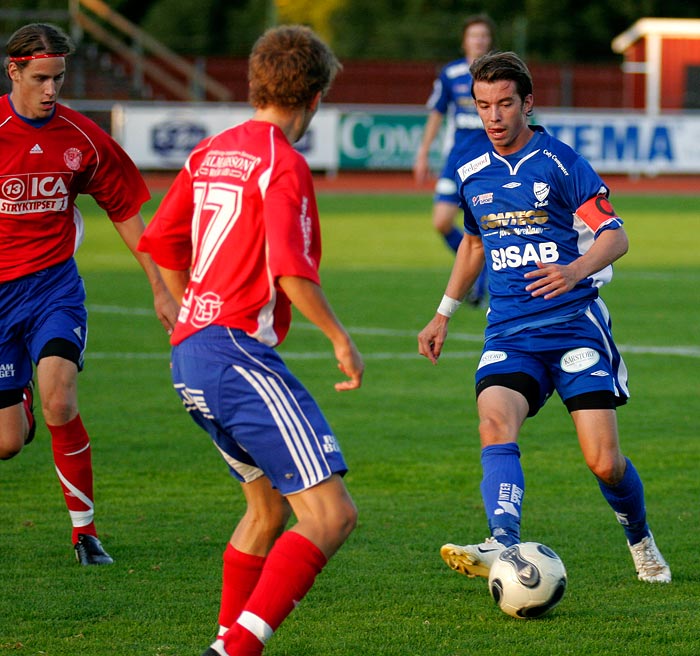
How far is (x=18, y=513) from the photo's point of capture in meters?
6.07

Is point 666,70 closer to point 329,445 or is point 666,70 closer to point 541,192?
point 541,192

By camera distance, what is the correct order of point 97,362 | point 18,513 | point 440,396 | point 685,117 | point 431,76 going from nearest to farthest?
point 18,513, point 440,396, point 97,362, point 685,117, point 431,76

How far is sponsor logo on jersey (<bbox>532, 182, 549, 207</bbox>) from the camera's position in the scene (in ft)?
16.5

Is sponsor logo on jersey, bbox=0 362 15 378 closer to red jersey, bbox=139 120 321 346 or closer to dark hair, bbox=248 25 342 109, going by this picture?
red jersey, bbox=139 120 321 346

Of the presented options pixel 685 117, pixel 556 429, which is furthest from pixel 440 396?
pixel 685 117

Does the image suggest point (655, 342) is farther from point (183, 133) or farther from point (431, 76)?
point (431, 76)

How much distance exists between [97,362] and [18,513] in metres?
4.11

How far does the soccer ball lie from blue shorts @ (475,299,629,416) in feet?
2.27

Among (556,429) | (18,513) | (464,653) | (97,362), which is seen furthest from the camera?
(97,362)

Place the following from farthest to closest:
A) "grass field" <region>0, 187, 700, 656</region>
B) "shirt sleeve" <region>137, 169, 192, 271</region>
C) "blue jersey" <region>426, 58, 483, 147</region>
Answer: "blue jersey" <region>426, 58, 483, 147</region> → "grass field" <region>0, 187, 700, 656</region> → "shirt sleeve" <region>137, 169, 192, 271</region>

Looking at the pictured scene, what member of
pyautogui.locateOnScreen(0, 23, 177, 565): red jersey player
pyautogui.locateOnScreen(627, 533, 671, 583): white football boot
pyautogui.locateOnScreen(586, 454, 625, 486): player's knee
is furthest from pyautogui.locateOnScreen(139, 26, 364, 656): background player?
pyautogui.locateOnScreen(627, 533, 671, 583): white football boot

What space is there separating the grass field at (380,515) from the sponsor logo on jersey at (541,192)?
148 cm

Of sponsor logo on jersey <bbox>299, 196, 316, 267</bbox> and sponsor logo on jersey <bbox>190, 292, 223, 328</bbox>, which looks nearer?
sponsor logo on jersey <bbox>299, 196, 316, 267</bbox>

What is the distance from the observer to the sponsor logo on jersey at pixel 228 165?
3.72m
